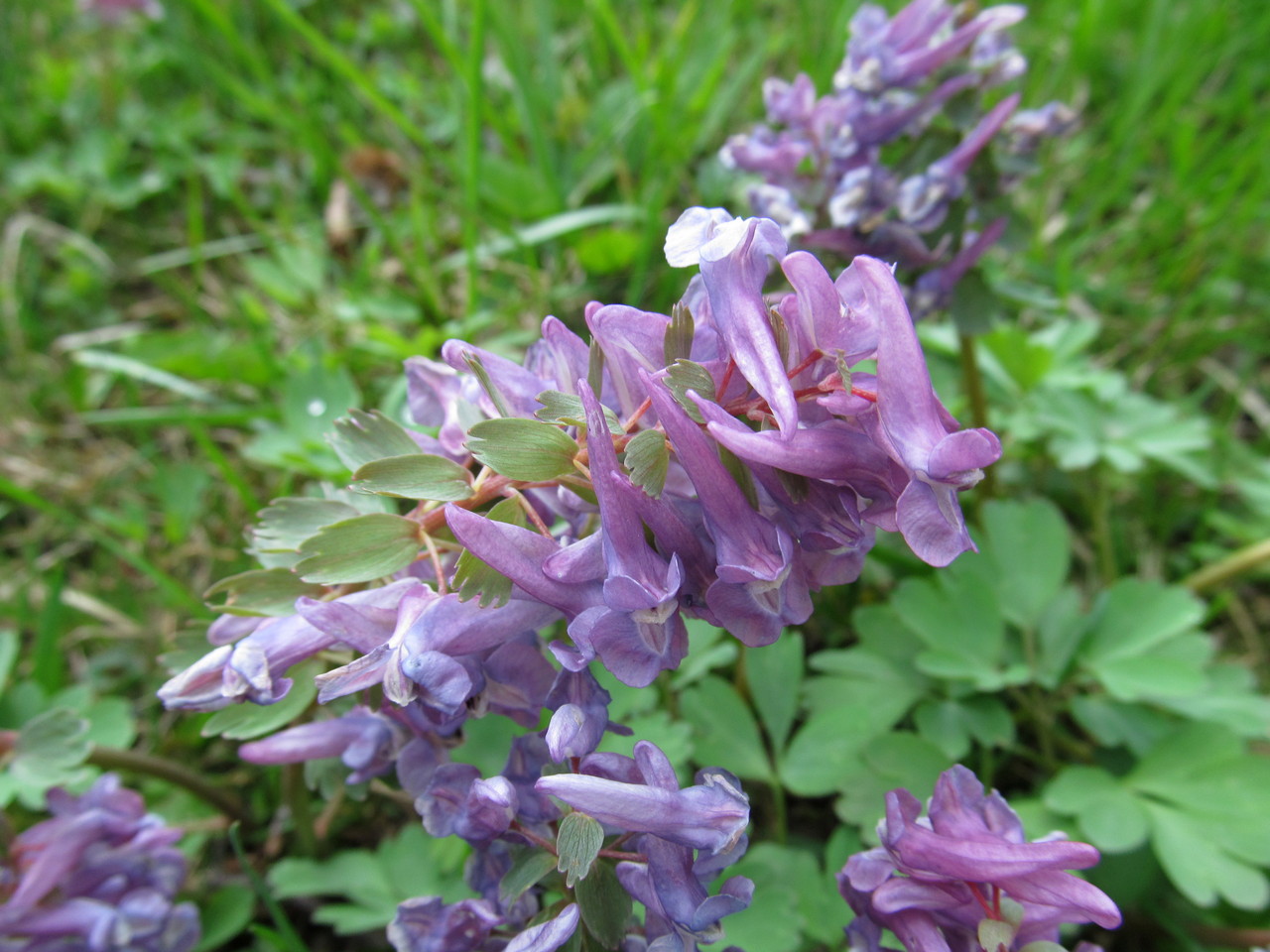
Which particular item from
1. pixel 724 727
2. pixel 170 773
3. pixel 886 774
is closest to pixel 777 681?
pixel 724 727

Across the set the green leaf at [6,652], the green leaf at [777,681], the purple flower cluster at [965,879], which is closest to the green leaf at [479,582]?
the purple flower cluster at [965,879]

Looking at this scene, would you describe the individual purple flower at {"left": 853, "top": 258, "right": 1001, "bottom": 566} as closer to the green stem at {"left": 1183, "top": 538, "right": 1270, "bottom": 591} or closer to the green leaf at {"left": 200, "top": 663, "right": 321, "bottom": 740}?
the green leaf at {"left": 200, "top": 663, "right": 321, "bottom": 740}

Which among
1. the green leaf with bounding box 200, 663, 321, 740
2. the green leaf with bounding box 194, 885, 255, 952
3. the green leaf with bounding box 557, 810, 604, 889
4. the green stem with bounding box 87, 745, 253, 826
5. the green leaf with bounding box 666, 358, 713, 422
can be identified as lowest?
the green leaf with bounding box 194, 885, 255, 952

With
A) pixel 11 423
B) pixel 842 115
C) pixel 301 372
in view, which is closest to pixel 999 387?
pixel 842 115

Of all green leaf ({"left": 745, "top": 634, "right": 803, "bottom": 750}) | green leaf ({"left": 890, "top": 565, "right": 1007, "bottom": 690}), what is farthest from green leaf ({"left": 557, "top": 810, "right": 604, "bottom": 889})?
green leaf ({"left": 890, "top": 565, "right": 1007, "bottom": 690})

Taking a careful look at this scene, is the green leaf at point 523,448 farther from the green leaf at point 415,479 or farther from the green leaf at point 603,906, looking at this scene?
the green leaf at point 603,906

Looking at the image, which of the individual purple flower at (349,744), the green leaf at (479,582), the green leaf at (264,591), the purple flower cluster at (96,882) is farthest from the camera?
the purple flower cluster at (96,882)
